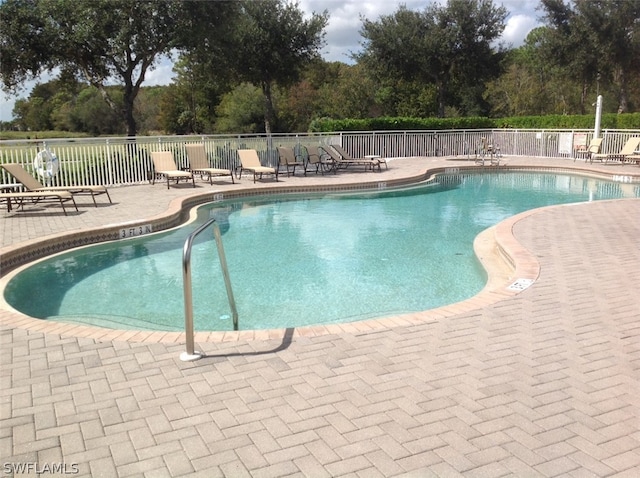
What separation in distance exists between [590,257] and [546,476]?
4679 mm

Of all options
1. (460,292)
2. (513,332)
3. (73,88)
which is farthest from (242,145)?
(513,332)

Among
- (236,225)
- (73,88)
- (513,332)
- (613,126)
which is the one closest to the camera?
(513,332)

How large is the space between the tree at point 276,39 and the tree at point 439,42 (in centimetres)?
537

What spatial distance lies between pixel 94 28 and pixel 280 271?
38.5 feet

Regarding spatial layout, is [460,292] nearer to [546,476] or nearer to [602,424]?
[602,424]

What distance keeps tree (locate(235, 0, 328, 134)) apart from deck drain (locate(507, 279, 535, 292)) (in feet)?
61.7

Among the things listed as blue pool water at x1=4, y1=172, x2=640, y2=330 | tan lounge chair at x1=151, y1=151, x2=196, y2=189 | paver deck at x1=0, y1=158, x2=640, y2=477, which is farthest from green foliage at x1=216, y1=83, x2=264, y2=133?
paver deck at x1=0, y1=158, x2=640, y2=477

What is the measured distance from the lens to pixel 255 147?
56.5 feet

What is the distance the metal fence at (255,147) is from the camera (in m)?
12.8

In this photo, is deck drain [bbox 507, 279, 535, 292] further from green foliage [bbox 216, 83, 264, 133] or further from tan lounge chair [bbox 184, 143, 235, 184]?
green foliage [bbox 216, 83, 264, 133]

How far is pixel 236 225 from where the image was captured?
1056 centimetres

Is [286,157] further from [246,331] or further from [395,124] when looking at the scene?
[246,331]

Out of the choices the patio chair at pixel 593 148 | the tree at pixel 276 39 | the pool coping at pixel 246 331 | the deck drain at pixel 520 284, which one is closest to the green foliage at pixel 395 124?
the tree at pixel 276 39

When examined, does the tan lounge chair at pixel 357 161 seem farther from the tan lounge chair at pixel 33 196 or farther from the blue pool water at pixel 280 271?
the tan lounge chair at pixel 33 196
